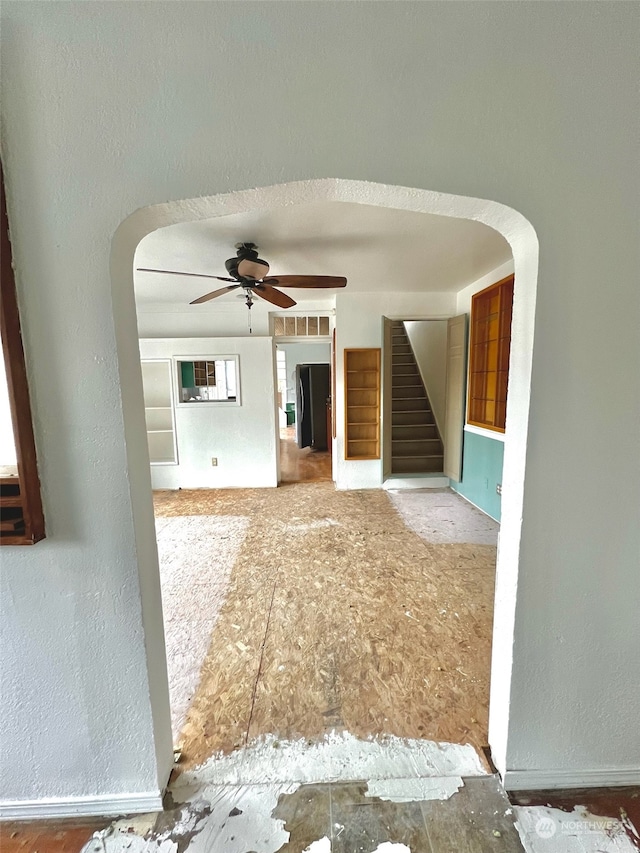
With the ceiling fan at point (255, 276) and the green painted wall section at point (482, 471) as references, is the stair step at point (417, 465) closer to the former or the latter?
the green painted wall section at point (482, 471)

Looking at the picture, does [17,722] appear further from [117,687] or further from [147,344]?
[147,344]

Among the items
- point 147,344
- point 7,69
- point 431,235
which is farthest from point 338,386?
point 7,69

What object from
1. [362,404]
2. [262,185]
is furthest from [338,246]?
[362,404]

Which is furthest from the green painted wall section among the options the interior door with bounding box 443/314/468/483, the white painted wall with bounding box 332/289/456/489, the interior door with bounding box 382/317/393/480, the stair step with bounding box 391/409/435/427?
the white painted wall with bounding box 332/289/456/489

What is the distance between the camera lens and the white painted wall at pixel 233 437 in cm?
450

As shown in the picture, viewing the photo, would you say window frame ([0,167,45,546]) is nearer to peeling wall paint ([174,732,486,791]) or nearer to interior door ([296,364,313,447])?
peeling wall paint ([174,732,486,791])

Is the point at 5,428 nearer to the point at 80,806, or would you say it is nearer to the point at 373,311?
the point at 80,806

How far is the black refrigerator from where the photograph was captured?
6.85 meters

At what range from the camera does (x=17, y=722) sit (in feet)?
3.48

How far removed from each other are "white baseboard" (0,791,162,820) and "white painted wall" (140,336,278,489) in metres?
3.54

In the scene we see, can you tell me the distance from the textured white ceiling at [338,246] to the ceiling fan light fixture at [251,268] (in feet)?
0.57

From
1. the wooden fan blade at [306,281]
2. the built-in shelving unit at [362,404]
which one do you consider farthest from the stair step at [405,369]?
the wooden fan blade at [306,281]
